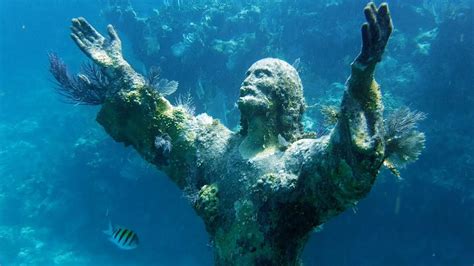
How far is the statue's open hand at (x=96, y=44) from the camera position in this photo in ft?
13.5

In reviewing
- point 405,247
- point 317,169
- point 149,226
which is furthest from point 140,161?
point 317,169

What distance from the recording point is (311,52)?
14.2 m

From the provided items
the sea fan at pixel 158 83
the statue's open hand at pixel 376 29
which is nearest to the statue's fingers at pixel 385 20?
the statue's open hand at pixel 376 29

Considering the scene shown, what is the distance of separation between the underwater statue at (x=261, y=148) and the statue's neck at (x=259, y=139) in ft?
0.03

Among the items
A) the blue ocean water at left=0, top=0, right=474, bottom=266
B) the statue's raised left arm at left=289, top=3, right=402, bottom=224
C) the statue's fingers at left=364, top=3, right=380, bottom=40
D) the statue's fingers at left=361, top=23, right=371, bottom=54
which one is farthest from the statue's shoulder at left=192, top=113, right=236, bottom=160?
the blue ocean water at left=0, top=0, right=474, bottom=266

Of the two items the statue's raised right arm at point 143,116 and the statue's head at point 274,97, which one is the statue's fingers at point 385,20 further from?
the statue's raised right arm at point 143,116

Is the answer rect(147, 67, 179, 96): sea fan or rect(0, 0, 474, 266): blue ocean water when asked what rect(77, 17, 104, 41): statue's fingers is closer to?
rect(147, 67, 179, 96): sea fan

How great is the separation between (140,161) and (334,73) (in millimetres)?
8844

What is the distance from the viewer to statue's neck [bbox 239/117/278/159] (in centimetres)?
346

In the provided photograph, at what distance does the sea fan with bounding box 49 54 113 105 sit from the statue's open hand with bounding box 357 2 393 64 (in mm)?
3099

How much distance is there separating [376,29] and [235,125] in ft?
35.1

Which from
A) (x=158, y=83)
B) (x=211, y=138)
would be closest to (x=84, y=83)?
(x=158, y=83)

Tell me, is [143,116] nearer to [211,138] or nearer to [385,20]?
[211,138]

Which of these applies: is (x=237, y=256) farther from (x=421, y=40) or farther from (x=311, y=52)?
(x=421, y=40)
